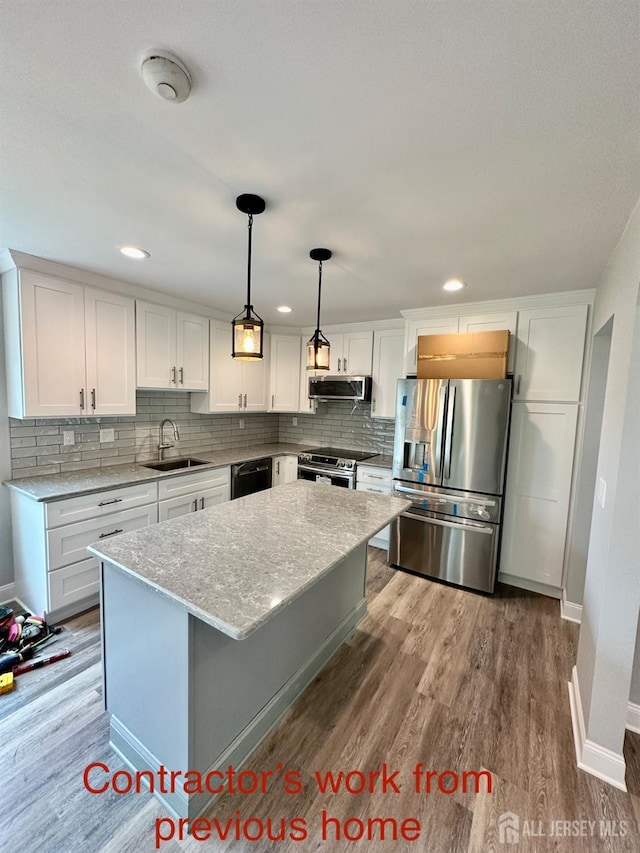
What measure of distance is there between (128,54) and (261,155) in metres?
0.43

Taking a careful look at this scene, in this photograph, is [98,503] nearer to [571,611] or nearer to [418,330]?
[418,330]

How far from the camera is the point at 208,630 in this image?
1249mm

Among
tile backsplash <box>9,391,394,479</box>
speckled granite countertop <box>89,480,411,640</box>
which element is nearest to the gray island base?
speckled granite countertop <box>89,480,411,640</box>

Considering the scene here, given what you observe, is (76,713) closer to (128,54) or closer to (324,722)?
(324,722)

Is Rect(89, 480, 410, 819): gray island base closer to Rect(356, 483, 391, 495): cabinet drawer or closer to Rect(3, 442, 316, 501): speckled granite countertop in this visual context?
Rect(3, 442, 316, 501): speckled granite countertop

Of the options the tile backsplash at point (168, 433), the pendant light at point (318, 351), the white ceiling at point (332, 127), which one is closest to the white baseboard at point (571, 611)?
the tile backsplash at point (168, 433)

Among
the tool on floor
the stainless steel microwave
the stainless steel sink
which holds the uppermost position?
the stainless steel microwave

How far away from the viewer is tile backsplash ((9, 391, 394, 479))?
103 inches

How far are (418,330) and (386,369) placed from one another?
1.89 ft

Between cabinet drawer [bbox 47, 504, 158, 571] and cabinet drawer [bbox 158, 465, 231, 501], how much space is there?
0.75 feet

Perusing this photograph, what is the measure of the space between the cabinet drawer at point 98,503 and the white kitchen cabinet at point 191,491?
0.11 m

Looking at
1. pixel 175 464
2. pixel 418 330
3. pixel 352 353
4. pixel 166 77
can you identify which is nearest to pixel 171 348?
pixel 175 464

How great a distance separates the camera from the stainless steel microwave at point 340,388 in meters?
3.69

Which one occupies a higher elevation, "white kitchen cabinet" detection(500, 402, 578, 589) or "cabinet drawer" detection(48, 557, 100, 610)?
"white kitchen cabinet" detection(500, 402, 578, 589)
